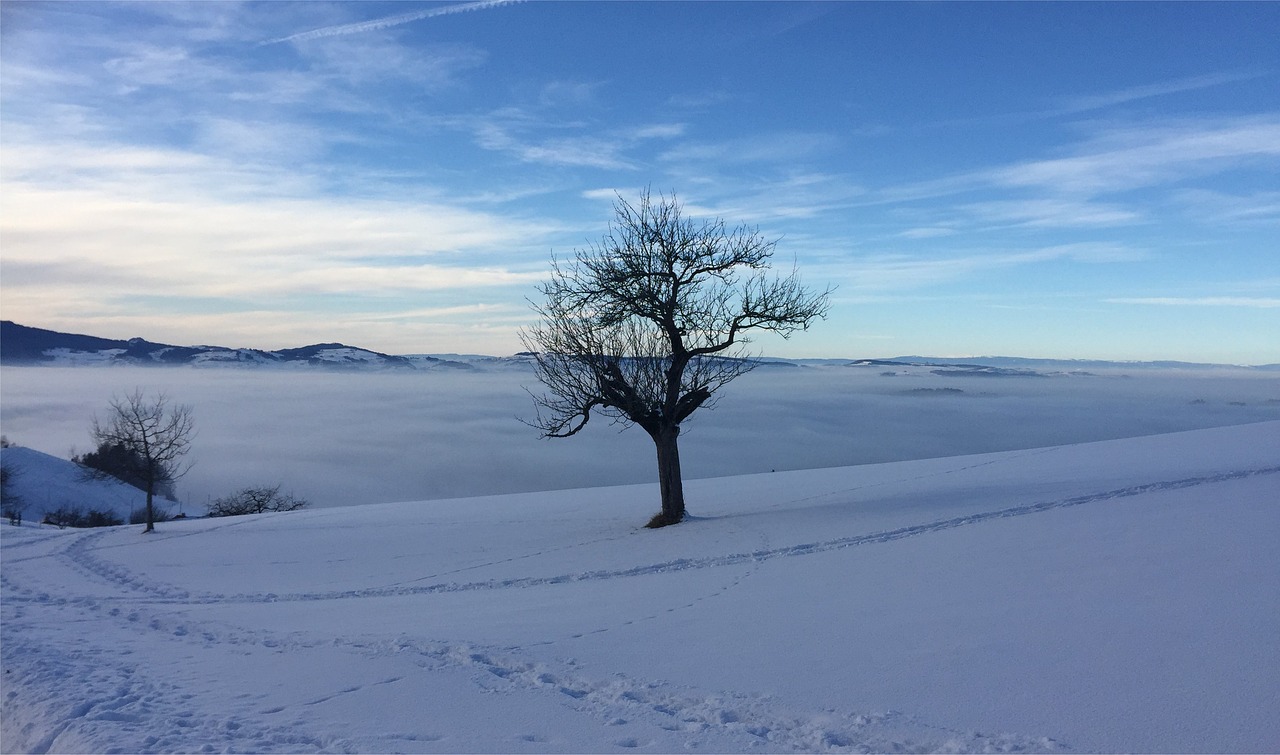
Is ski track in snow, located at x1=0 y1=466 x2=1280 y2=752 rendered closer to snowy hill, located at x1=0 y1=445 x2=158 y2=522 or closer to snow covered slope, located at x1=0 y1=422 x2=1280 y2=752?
snow covered slope, located at x1=0 y1=422 x2=1280 y2=752

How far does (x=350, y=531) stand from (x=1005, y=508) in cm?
1853

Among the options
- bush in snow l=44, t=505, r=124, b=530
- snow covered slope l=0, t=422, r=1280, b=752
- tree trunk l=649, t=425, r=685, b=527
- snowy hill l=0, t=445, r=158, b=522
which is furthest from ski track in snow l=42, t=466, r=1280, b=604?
snowy hill l=0, t=445, r=158, b=522

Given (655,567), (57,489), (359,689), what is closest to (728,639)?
(359,689)

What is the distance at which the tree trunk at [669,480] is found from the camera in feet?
66.2

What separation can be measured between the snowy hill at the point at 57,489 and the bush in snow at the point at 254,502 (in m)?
8.15

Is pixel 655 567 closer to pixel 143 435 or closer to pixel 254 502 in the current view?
pixel 143 435

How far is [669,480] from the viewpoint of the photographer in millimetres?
20422

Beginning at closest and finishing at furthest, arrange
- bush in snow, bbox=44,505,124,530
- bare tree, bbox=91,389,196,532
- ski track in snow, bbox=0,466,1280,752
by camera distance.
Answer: ski track in snow, bbox=0,466,1280,752
bare tree, bbox=91,389,196,532
bush in snow, bbox=44,505,124,530

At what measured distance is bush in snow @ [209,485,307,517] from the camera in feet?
164

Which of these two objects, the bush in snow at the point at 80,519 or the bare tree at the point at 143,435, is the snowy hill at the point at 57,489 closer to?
the bush in snow at the point at 80,519

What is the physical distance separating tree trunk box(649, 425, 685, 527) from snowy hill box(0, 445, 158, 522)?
50119 millimetres

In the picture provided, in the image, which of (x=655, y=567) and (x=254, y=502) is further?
(x=254, y=502)

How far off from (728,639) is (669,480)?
38.7 ft

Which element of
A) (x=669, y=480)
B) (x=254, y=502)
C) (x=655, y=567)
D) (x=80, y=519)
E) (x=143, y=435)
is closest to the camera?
(x=655, y=567)
